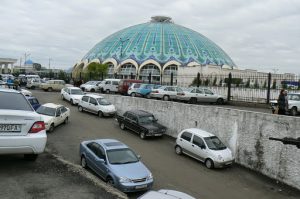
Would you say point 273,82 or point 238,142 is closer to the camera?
point 238,142

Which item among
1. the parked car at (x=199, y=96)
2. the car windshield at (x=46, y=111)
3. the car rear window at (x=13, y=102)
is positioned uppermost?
the car rear window at (x=13, y=102)

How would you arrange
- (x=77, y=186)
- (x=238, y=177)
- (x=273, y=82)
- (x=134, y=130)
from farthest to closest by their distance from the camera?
(x=273, y=82) → (x=134, y=130) → (x=238, y=177) → (x=77, y=186)

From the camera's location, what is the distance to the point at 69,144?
58.6 feet

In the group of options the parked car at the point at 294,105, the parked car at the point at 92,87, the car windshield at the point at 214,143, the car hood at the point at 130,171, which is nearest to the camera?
the car hood at the point at 130,171

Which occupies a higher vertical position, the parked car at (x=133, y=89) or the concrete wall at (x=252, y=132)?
the parked car at (x=133, y=89)

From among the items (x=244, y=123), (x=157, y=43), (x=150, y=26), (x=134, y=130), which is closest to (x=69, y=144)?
(x=134, y=130)

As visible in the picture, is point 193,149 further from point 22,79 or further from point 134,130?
point 22,79

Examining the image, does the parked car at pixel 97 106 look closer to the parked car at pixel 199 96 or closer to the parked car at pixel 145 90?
the parked car at pixel 145 90

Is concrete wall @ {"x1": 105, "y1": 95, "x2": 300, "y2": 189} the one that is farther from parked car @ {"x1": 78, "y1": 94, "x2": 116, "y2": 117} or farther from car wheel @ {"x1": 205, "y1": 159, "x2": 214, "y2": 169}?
parked car @ {"x1": 78, "y1": 94, "x2": 116, "y2": 117}

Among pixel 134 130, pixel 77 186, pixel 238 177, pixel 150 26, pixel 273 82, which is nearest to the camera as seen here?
pixel 77 186

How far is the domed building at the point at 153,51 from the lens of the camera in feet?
259

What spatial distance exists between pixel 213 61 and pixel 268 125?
224 feet

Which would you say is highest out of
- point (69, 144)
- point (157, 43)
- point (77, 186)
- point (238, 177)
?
point (157, 43)

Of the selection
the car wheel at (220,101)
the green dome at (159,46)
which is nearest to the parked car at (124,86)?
the car wheel at (220,101)
